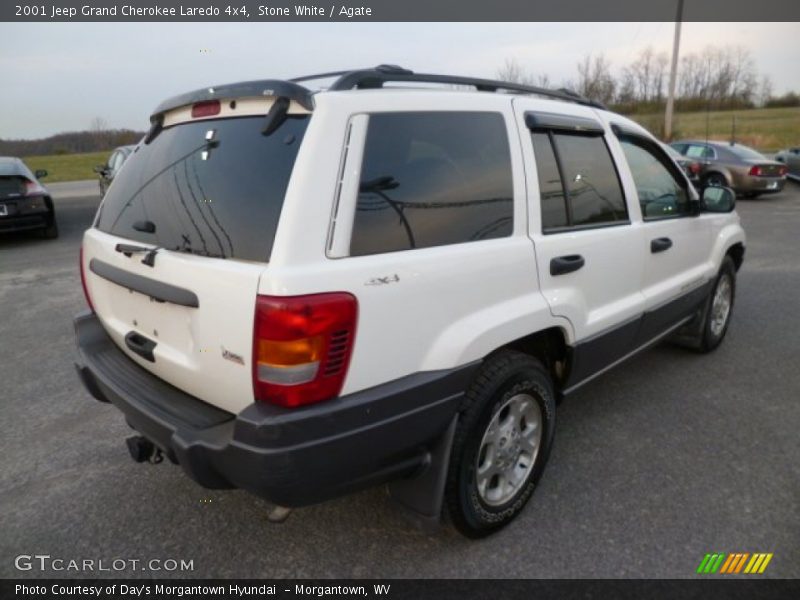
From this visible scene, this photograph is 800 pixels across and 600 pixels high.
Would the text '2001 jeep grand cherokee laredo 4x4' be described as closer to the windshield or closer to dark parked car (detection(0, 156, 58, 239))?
dark parked car (detection(0, 156, 58, 239))

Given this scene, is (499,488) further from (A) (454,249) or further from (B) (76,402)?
(B) (76,402)

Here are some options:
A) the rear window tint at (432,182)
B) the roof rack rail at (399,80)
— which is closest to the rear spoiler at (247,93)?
the roof rack rail at (399,80)

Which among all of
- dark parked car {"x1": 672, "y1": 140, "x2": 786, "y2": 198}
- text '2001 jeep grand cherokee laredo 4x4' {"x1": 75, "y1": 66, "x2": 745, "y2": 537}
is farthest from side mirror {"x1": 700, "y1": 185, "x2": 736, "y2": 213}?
dark parked car {"x1": 672, "y1": 140, "x2": 786, "y2": 198}

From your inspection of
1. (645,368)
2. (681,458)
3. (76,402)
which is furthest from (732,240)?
(76,402)

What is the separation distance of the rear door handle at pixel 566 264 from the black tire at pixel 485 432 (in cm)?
42

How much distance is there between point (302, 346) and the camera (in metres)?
1.68

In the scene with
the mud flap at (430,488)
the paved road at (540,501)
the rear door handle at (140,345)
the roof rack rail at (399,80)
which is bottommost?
the paved road at (540,501)

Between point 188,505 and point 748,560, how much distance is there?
251 centimetres

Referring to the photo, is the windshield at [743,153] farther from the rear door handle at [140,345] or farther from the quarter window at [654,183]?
the rear door handle at [140,345]

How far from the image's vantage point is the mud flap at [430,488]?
2.08m

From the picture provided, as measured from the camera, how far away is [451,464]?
2125mm

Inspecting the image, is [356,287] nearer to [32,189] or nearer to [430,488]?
[430,488]

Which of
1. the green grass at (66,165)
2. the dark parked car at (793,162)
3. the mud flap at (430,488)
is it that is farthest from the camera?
the green grass at (66,165)

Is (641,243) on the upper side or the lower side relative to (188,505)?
upper
